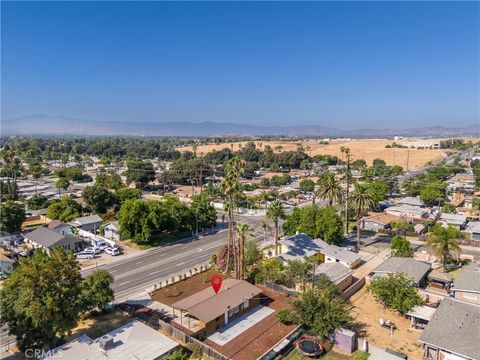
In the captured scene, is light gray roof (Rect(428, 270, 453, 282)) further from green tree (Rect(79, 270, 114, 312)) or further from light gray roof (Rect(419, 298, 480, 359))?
green tree (Rect(79, 270, 114, 312))

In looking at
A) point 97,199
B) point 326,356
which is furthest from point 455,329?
point 97,199

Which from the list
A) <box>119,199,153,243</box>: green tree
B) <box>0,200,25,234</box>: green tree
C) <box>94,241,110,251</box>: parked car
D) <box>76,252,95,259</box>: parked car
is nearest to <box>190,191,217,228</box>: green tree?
<box>119,199,153,243</box>: green tree

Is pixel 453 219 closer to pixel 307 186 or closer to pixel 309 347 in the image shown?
pixel 307 186

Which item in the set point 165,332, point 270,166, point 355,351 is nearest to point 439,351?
point 355,351

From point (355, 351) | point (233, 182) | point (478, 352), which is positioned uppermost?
point (233, 182)

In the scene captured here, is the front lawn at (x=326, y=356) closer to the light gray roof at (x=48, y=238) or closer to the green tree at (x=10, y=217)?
the light gray roof at (x=48, y=238)

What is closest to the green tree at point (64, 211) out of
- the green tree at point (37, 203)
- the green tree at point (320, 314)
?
the green tree at point (37, 203)

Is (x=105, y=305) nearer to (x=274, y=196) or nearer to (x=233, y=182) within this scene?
(x=233, y=182)
